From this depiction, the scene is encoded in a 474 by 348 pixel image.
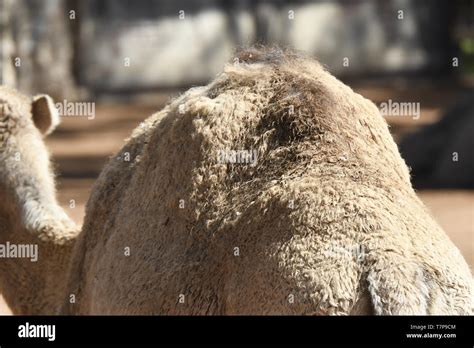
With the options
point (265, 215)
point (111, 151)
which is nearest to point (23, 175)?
point (265, 215)

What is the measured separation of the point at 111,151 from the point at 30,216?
11.6 meters

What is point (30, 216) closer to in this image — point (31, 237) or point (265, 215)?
point (31, 237)

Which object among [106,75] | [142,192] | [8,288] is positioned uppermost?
[106,75]

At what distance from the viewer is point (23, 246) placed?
593cm

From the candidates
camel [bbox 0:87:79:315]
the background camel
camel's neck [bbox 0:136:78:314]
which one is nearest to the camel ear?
camel [bbox 0:87:79:315]

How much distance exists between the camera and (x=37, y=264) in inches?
231

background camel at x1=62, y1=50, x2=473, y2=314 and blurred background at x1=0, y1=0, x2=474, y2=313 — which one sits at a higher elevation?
blurred background at x1=0, y1=0, x2=474, y2=313

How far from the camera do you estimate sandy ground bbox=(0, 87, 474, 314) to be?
38.5ft

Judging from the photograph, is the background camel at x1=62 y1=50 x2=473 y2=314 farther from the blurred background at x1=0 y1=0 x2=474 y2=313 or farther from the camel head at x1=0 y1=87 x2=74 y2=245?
the blurred background at x1=0 y1=0 x2=474 y2=313

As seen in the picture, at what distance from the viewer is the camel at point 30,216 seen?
5.81 metres

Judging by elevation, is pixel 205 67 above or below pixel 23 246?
above
